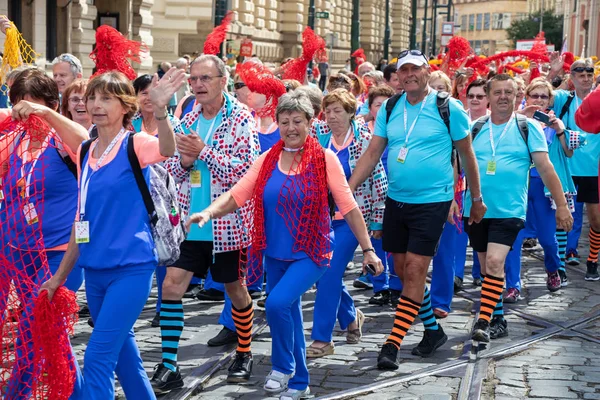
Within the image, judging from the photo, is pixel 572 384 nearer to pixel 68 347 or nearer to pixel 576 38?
pixel 68 347

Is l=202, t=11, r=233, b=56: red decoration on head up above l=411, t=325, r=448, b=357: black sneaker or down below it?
above

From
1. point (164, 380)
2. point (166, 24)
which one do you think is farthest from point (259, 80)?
→ point (166, 24)

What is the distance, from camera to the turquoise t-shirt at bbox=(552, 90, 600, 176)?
443 inches

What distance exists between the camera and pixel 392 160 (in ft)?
23.3

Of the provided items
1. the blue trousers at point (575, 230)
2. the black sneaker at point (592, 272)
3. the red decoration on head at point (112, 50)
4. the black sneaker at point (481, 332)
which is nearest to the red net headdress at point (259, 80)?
the red decoration on head at point (112, 50)

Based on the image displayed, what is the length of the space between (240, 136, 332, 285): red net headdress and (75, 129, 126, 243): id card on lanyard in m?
1.18

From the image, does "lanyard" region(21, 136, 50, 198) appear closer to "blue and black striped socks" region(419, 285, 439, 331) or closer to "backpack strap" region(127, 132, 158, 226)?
"backpack strap" region(127, 132, 158, 226)

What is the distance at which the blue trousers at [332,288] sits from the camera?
735cm

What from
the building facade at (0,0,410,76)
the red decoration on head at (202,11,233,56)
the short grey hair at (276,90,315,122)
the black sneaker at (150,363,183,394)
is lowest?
the black sneaker at (150,363,183,394)

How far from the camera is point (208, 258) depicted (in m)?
6.76

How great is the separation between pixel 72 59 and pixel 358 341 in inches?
139

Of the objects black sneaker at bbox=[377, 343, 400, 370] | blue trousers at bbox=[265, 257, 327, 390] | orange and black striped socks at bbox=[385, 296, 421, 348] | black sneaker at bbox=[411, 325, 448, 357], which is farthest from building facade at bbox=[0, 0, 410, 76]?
blue trousers at bbox=[265, 257, 327, 390]

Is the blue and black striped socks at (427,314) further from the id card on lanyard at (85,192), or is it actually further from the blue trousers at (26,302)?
the id card on lanyard at (85,192)

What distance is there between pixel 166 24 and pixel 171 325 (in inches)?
1055
